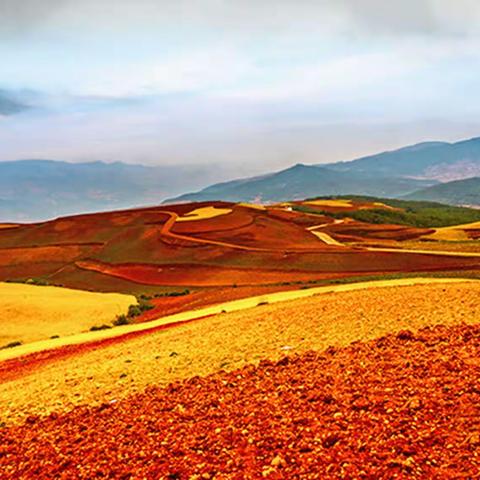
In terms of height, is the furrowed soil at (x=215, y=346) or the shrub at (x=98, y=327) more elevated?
the furrowed soil at (x=215, y=346)

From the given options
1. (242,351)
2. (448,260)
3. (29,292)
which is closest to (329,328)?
(242,351)

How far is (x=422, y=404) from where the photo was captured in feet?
33.9

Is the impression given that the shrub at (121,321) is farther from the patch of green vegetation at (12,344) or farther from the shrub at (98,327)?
the patch of green vegetation at (12,344)

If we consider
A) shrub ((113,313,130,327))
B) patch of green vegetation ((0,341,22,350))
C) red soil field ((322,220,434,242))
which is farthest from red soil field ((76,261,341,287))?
red soil field ((322,220,434,242))

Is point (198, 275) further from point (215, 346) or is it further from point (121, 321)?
point (215, 346)

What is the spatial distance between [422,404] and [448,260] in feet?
187

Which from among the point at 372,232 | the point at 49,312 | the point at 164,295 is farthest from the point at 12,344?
the point at 372,232

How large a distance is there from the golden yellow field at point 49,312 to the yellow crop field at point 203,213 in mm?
61567

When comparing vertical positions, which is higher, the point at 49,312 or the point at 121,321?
the point at 49,312

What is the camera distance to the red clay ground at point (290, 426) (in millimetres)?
8789

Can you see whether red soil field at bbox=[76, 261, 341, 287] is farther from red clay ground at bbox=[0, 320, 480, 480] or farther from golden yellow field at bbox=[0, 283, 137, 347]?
red clay ground at bbox=[0, 320, 480, 480]

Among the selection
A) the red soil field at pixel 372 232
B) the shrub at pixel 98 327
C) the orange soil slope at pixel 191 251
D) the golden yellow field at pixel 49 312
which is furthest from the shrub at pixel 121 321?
the red soil field at pixel 372 232

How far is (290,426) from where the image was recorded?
407 inches

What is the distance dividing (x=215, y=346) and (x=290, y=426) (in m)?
9.53
